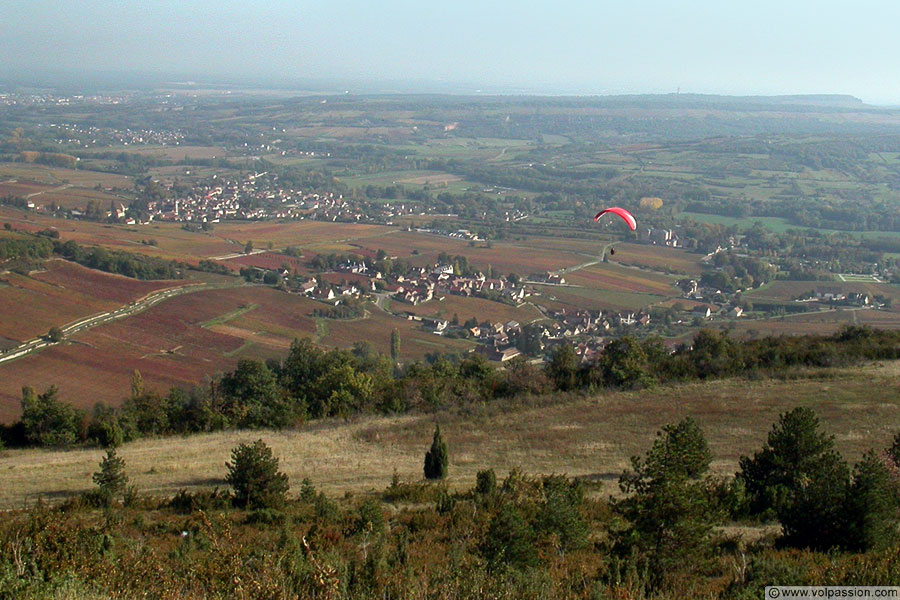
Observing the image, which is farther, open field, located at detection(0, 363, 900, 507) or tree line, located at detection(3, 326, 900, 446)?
tree line, located at detection(3, 326, 900, 446)

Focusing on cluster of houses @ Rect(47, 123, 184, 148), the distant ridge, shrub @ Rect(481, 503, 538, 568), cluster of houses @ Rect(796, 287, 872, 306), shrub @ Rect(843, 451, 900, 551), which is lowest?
cluster of houses @ Rect(796, 287, 872, 306)

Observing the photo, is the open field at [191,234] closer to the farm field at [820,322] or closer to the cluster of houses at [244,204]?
the cluster of houses at [244,204]

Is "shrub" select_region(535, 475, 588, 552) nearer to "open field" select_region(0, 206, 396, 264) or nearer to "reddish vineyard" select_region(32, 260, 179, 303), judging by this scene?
"reddish vineyard" select_region(32, 260, 179, 303)

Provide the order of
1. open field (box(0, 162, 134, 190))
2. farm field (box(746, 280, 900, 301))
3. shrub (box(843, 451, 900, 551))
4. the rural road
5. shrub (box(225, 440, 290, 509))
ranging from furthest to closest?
open field (box(0, 162, 134, 190)), farm field (box(746, 280, 900, 301)), the rural road, shrub (box(225, 440, 290, 509)), shrub (box(843, 451, 900, 551))

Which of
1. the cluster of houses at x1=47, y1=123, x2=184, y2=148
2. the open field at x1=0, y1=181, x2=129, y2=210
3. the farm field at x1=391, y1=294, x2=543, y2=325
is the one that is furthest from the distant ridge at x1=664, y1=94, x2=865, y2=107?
the farm field at x1=391, y1=294, x2=543, y2=325

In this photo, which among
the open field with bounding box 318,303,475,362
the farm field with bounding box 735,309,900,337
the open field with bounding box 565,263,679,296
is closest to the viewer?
the open field with bounding box 318,303,475,362
